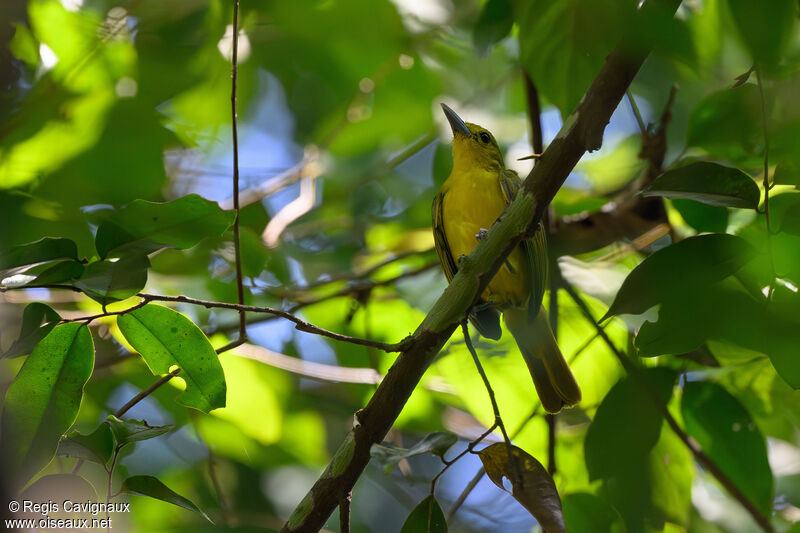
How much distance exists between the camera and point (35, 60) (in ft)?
9.12

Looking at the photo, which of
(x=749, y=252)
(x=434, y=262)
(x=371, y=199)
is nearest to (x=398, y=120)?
(x=371, y=199)

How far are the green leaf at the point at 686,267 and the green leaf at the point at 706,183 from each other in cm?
8

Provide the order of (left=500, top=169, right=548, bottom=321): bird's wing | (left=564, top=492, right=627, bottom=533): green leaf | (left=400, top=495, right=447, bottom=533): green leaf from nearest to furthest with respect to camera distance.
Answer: (left=400, top=495, right=447, bottom=533): green leaf
(left=564, top=492, right=627, bottom=533): green leaf
(left=500, top=169, right=548, bottom=321): bird's wing

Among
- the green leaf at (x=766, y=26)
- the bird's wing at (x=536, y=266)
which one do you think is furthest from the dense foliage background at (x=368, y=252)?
the bird's wing at (x=536, y=266)

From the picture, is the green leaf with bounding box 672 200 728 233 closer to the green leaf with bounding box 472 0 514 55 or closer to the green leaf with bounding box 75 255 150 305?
the green leaf with bounding box 472 0 514 55

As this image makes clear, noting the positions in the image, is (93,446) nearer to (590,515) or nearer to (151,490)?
(151,490)

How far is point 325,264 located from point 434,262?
21.5 inches

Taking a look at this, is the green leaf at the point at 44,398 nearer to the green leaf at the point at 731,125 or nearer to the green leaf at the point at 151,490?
the green leaf at the point at 151,490

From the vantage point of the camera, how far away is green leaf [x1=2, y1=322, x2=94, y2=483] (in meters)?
1.40

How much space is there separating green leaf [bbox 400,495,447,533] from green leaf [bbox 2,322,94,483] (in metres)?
0.78

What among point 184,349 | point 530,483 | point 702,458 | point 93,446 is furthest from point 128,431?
point 702,458

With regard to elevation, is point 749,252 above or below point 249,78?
above

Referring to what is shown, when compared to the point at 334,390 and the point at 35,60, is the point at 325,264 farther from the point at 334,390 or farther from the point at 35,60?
the point at 35,60

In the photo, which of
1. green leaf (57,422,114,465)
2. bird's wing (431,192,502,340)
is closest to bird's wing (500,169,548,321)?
bird's wing (431,192,502,340)
